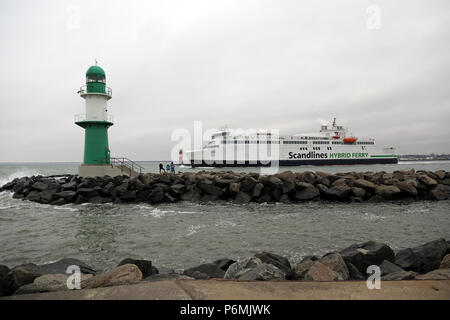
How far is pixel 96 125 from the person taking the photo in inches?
714

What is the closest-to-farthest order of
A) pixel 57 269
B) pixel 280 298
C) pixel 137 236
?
pixel 280 298 → pixel 57 269 → pixel 137 236

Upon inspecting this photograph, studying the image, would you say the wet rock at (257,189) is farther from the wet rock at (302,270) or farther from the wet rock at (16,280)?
the wet rock at (16,280)

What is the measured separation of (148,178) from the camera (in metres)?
16.5

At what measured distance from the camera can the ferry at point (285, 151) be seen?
59469 millimetres

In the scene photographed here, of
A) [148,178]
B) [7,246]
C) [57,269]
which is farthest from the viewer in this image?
[148,178]

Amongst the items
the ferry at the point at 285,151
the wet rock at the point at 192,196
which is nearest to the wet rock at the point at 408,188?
the wet rock at the point at 192,196

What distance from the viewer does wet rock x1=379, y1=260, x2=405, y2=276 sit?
438 centimetres

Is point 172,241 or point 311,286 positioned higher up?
point 311,286

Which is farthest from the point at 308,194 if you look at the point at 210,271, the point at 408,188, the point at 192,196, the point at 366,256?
the point at 210,271

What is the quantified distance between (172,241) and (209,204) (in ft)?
20.6

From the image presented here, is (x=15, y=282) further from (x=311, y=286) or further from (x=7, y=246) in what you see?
(x=7, y=246)
